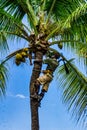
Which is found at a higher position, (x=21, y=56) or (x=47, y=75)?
(x=21, y=56)

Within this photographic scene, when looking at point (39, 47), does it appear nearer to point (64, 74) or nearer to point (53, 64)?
point (53, 64)

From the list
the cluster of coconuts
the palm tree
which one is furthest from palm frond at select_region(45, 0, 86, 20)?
the cluster of coconuts

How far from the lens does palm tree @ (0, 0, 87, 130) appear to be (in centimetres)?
1591

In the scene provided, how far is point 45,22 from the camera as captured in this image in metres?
16.5

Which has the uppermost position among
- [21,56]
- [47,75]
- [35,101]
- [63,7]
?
[63,7]

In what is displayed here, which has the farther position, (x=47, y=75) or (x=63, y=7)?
(x=63, y=7)

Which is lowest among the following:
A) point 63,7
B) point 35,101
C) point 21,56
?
point 35,101

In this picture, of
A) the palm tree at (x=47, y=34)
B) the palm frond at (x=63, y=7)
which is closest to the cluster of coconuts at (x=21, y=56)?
the palm tree at (x=47, y=34)

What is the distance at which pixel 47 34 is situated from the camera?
1609 cm

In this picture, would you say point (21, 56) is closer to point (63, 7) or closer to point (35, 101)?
point (35, 101)

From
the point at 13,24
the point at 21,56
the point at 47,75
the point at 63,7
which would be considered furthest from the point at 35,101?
the point at 63,7

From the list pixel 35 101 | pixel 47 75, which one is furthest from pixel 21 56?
pixel 35 101

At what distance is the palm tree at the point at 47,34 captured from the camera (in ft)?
52.2

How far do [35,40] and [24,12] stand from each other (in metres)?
2.59
